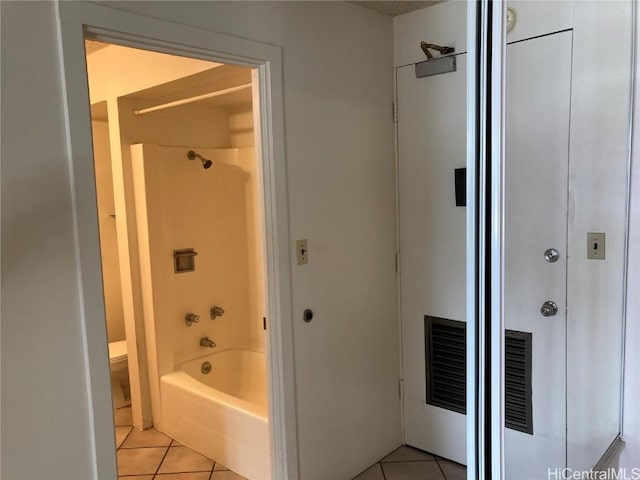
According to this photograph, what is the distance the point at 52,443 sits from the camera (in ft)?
5.10

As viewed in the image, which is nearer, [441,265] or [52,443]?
[52,443]

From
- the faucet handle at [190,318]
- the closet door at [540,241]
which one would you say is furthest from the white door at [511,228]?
the faucet handle at [190,318]

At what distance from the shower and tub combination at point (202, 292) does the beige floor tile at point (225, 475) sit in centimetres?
3

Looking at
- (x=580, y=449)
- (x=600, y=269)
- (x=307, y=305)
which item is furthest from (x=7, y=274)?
(x=580, y=449)

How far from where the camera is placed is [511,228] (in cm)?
204

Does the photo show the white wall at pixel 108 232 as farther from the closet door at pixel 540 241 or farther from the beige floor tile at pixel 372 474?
the closet door at pixel 540 241

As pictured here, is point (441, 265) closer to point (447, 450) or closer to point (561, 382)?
point (561, 382)

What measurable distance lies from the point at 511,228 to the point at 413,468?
1.44m

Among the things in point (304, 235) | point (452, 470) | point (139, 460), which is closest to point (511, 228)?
point (304, 235)

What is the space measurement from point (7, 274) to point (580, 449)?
2.33 m

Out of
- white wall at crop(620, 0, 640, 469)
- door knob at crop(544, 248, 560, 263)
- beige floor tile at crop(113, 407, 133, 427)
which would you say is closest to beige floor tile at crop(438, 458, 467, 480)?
white wall at crop(620, 0, 640, 469)

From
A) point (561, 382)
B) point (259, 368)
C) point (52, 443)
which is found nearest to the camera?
point (52, 443)

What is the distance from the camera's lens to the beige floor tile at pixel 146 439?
3000mm

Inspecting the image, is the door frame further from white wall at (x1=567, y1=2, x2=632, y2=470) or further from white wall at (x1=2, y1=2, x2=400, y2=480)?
white wall at (x1=567, y1=2, x2=632, y2=470)
